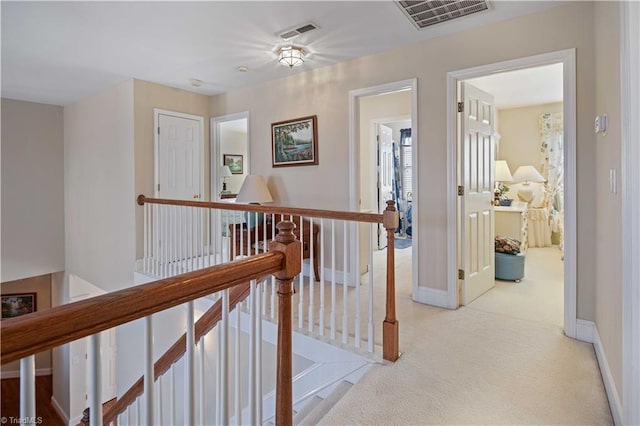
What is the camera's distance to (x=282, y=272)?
1092 mm

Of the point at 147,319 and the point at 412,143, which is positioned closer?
the point at 147,319

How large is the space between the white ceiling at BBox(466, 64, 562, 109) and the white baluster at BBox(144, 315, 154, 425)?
4.09 metres

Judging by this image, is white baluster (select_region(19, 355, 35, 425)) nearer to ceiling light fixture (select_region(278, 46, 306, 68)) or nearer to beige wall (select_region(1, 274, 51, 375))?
ceiling light fixture (select_region(278, 46, 306, 68))

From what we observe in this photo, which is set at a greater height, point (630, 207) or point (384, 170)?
point (384, 170)

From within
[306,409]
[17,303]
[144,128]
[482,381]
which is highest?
[144,128]

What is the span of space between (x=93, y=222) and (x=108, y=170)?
2.95ft

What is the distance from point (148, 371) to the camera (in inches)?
31.1

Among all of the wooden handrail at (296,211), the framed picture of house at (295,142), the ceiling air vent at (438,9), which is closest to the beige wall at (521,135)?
the framed picture of house at (295,142)

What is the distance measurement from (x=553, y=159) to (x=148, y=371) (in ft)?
23.2

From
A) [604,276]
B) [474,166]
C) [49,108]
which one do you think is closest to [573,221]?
[604,276]

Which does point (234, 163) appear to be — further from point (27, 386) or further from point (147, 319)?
point (27, 386)

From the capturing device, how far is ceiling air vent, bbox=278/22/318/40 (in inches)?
111

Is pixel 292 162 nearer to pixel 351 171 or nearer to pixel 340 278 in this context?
pixel 351 171

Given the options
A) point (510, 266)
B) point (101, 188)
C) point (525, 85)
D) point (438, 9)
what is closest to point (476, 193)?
point (510, 266)
